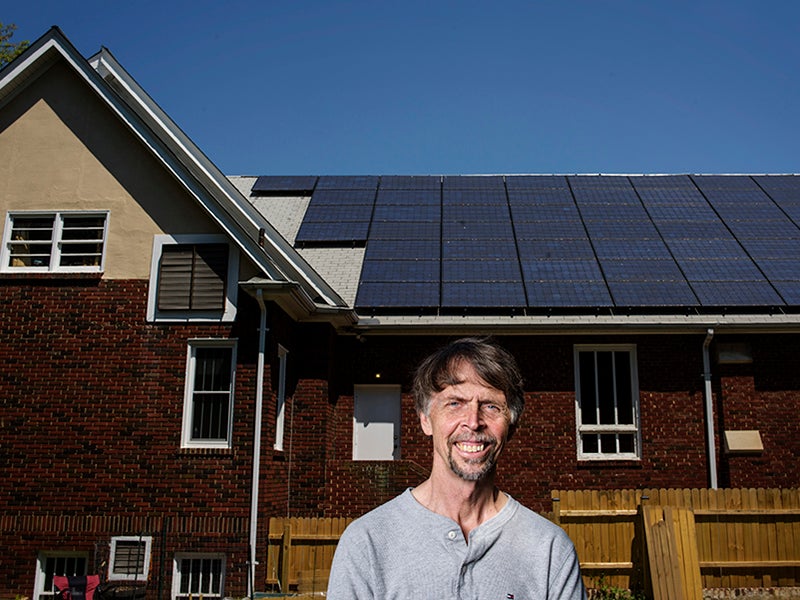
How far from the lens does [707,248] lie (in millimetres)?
16375

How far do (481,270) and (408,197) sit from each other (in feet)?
13.9

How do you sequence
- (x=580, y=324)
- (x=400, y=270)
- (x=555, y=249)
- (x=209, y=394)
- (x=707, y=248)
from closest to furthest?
(x=209, y=394) < (x=580, y=324) < (x=400, y=270) < (x=555, y=249) < (x=707, y=248)

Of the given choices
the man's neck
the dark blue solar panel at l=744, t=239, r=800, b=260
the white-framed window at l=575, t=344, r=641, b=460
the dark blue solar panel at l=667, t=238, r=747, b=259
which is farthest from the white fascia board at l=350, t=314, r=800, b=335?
the man's neck

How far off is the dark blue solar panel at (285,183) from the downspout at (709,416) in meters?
9.83

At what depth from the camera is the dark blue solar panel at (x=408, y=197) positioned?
18625mm

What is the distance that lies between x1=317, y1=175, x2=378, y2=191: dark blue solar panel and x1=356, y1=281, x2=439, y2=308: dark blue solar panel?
16.7 feet

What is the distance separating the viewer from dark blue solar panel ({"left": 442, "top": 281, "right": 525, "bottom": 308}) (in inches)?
566

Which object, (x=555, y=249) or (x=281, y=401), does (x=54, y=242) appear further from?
(x=555, y=249)

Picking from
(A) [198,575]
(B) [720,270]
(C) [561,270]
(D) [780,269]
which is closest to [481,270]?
(C) [561,270]

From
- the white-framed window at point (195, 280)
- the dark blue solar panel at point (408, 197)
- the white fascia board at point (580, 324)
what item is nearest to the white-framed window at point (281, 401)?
the white-framed window at point (195, 280)

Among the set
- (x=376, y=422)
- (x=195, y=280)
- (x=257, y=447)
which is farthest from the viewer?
(x=376, y=422)

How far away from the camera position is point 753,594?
11648 millimetres

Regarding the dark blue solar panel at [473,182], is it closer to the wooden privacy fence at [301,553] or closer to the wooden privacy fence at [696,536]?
the wooden privacy fence at [696,536]

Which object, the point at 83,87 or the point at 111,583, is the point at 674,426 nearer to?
the point at 111,583
